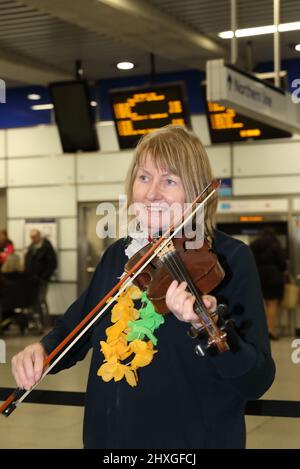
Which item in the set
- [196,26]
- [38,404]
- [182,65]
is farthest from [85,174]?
[38,404]

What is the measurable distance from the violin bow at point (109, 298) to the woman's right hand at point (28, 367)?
12 millimetres

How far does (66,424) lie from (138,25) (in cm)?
493

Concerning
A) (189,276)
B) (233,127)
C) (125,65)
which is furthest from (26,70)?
(189,276)

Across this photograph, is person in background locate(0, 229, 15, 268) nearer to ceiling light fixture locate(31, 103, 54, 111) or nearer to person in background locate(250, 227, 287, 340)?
ceiling light fixture locate(31, 103, 54, 111)

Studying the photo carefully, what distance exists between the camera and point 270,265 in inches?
429

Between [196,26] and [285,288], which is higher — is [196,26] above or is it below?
above

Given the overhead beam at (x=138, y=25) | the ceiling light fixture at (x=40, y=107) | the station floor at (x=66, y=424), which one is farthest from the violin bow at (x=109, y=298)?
the ceiling light fixture at (x=40, y=107)

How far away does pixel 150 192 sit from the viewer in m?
1.89

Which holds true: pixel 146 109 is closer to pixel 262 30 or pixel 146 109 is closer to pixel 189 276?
pixel 262 30

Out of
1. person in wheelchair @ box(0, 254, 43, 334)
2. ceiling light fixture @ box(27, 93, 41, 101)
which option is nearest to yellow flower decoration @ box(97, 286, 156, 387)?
person in wheelchair @ box(0, 254, 43, 334)

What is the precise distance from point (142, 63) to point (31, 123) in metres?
2.57

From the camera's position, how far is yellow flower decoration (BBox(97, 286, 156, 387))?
6.07 feet

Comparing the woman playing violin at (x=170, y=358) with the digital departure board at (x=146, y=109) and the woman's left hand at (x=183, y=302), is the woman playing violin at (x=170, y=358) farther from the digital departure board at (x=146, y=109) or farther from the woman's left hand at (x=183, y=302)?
the digital departure board at (x=146, y=109)
